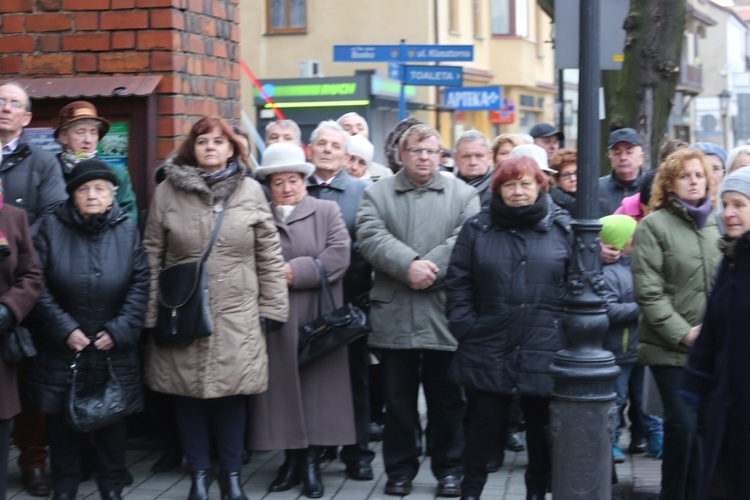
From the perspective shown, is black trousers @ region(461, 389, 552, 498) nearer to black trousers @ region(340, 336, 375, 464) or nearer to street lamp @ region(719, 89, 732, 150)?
black trousers @ region(340, 336, 375, 464)

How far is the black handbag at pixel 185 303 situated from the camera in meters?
6.36

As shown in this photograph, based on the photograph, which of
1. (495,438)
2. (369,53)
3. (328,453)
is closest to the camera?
(495,438)

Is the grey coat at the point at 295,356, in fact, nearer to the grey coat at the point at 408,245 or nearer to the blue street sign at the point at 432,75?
the grey coat at the point at 408,245

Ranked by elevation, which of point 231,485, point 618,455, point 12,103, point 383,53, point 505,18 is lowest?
point 618,455

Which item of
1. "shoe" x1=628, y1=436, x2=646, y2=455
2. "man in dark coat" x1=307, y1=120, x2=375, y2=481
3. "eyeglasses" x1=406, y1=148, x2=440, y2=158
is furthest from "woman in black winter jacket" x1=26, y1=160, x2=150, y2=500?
"shoe" x1=628, y1=436, x2=646, y2=455

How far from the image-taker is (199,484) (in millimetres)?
6562

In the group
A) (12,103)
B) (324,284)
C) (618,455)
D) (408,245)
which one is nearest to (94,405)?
(324,284)

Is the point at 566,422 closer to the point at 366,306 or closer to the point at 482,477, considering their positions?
the point at 482,477

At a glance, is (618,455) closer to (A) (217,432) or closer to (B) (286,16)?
(A) (217,432)

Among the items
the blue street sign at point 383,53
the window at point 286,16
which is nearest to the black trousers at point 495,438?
the blue street sign at point 383,53

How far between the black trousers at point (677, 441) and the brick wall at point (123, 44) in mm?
3156

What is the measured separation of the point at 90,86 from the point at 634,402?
3961 millimetres

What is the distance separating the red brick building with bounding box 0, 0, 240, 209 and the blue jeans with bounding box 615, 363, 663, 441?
3029 mm

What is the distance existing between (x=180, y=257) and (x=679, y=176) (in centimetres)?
255
